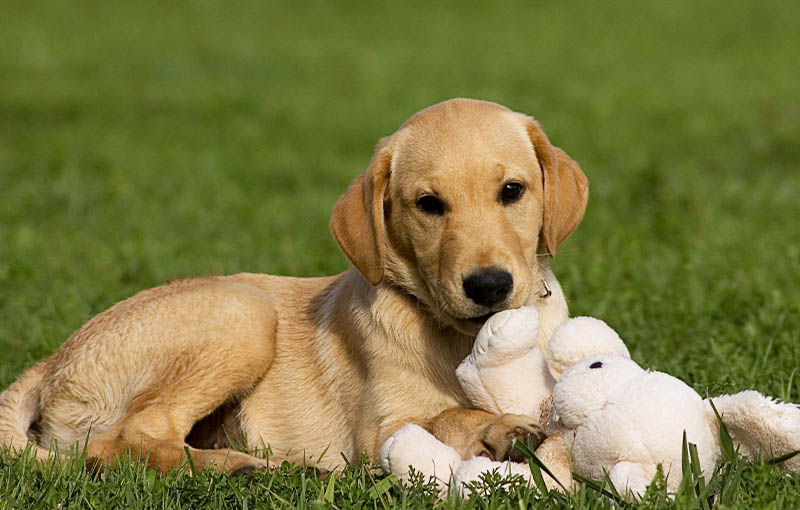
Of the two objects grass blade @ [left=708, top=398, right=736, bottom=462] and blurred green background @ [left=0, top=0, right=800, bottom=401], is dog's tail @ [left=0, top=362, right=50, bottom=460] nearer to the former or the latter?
blurred green background @ [left=0, top=0, right=800, bottom=401]

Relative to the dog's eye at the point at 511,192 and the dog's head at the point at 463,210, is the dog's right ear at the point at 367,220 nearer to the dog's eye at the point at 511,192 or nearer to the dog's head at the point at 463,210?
the dog's head at the point at 463,210

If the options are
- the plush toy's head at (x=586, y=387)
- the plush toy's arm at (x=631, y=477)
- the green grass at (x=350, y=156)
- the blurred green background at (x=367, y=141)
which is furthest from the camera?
the blurred green background at (x=367, y=141)

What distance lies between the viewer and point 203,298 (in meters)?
4.96

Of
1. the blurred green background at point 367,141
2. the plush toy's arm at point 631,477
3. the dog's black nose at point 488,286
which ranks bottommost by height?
the blurred green background at point 367,141

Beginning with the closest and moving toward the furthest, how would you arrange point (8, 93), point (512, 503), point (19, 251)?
point (512, 503) → point (19, 251) → point (8, 93)

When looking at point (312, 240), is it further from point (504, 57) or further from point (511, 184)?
point (504, 57)

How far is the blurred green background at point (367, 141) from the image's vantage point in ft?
21.5

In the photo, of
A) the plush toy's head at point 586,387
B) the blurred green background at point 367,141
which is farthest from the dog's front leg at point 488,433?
the blurred green background at point 367,141

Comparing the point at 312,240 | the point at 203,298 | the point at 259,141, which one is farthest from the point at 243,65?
the point at 203,298

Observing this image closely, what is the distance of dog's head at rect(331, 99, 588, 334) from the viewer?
13.2ft

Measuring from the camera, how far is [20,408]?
4805mm

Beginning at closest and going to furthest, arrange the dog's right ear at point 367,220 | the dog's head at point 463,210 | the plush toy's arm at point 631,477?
the plush toy's arm at point 631,477, the dog's head at point 463,210, the dog's right ear at point 367,220

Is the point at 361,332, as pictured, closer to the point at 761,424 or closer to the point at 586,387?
the point at 586,387

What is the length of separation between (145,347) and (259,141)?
905cm
